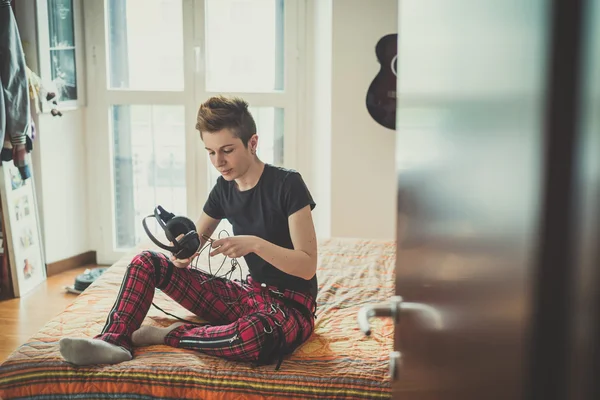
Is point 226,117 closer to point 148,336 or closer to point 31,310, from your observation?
point 148,336

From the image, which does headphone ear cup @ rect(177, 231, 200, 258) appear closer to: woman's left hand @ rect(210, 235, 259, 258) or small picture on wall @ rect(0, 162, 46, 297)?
woman's left hand @ rect(210, 235, 259, 258)

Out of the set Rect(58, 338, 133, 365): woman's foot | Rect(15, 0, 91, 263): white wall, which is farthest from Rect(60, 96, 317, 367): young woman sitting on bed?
Rect(15, 0, 91, 263): white wall

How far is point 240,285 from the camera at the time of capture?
229 cm

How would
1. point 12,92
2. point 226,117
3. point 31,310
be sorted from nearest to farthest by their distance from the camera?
1. point 226,117
2. point 12,92
3. point 31,310

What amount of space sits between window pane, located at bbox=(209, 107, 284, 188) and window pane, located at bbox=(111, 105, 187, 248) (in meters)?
0.26

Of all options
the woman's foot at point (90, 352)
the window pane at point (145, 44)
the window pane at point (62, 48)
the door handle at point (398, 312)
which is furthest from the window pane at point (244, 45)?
the door handle at point (398, 312)

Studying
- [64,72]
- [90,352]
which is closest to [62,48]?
[64,72]

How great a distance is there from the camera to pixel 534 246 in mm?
404

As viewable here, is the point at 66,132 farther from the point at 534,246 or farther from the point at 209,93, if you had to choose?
the point at 534,246

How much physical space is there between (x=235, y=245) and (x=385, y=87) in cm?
204

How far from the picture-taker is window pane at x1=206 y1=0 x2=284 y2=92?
4.16 metres

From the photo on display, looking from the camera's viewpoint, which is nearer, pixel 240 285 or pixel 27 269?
pixel 240 285

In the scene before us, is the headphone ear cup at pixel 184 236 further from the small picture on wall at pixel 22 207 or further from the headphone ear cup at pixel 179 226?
the small picture on wall at pixel 22 207

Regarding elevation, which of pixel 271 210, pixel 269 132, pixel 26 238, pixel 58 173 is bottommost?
pixel 26 238
